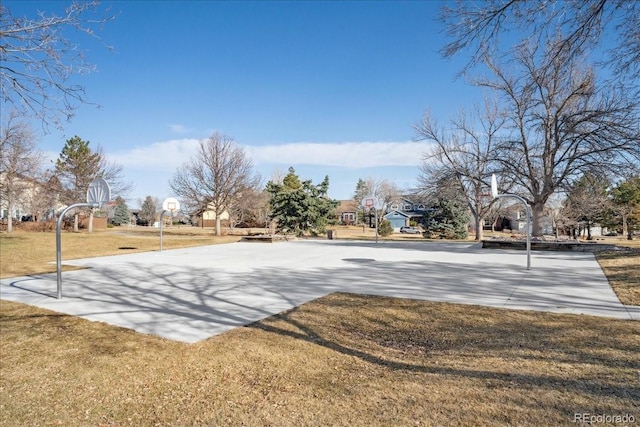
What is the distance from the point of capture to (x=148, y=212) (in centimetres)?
6981

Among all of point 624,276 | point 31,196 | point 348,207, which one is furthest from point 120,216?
point 624,276

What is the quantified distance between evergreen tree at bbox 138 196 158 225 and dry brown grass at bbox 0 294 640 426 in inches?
2699

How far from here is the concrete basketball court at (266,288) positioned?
5.11m

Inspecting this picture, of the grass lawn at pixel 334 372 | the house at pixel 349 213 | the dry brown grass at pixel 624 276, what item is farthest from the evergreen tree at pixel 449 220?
the house at pixel 349 213

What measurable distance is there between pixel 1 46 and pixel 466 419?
5.20 m

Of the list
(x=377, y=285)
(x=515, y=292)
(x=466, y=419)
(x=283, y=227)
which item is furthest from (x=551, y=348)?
(x=283, y=227)

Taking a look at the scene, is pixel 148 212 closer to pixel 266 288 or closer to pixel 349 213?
pixel 349 213

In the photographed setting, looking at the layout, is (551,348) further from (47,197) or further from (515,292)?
(47,197)

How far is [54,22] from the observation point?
365cm

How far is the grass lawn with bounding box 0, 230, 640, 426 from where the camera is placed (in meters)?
2.55

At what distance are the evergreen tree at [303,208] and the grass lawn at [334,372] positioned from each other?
19.6 meters

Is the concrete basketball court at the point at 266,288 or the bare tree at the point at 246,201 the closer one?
Result: the concrete basketball court at the point at 266,288

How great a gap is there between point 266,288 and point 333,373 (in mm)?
3962

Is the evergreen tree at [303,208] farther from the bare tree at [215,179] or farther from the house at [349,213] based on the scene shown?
the house at [349,213]
